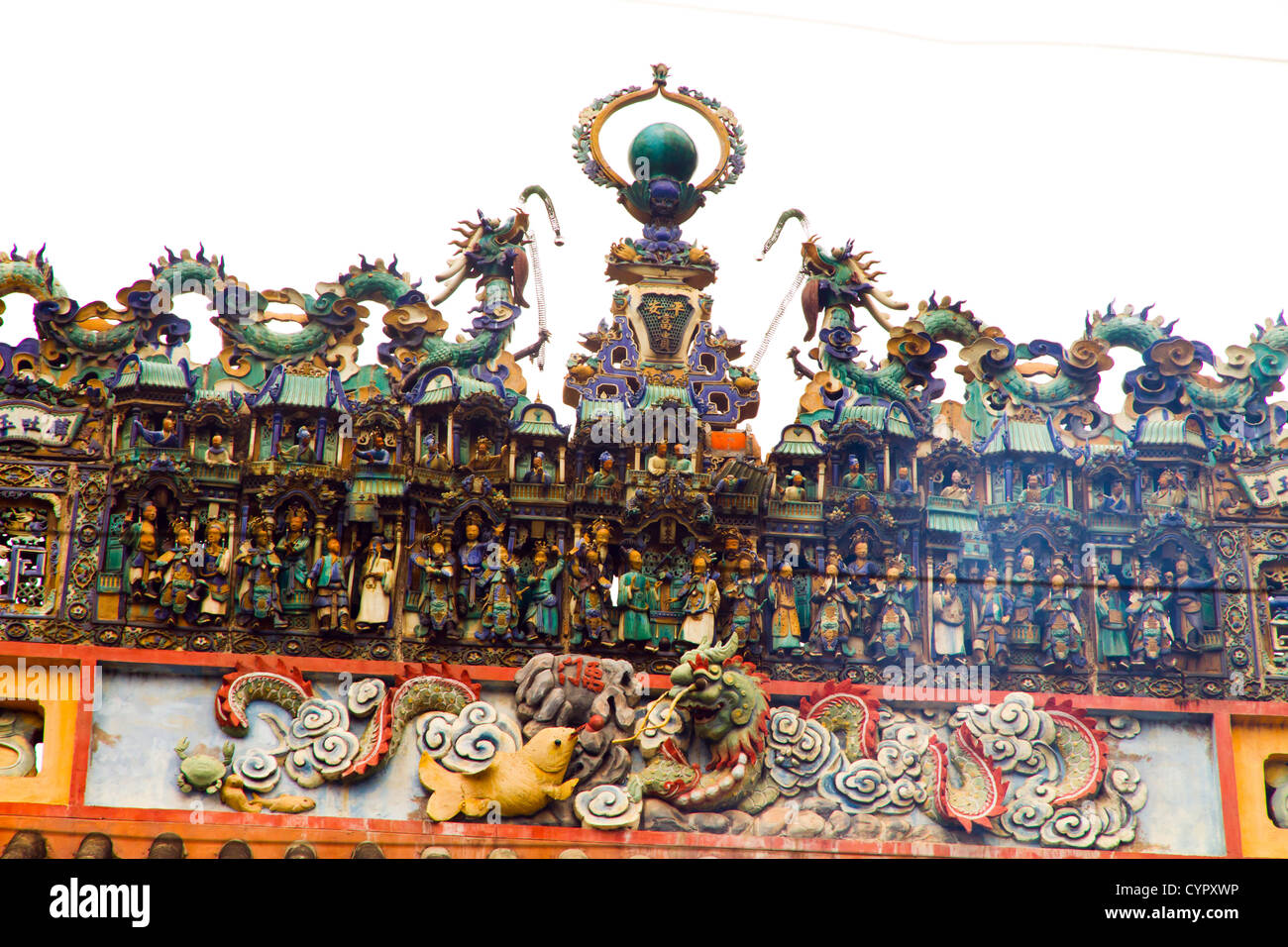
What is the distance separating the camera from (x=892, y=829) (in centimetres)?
1598

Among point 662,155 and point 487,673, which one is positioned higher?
point 662,155

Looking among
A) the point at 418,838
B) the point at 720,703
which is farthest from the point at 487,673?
the point at 720,703

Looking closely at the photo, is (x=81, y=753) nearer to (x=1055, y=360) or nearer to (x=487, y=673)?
(x=487, y=673)

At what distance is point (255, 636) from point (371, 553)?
1.04 m

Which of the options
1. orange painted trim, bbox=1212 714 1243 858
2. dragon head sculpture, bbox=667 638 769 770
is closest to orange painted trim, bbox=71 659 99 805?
dragon head sculpture, bbox=667 638 769 770

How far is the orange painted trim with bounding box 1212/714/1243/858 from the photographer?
53.0ft

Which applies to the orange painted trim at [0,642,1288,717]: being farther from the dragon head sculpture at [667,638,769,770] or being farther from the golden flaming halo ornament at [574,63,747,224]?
the golden flaming halo ornament at [574,63,747,224]

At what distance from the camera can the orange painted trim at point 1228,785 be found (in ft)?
53.0

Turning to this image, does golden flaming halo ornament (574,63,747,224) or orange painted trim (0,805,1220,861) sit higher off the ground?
golden flaming halo ornament (574,63,747,224)

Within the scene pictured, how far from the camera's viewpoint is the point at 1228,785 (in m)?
16.3

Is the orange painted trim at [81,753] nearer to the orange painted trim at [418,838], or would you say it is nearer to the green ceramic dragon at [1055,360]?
the orange painted trim at [418,838]

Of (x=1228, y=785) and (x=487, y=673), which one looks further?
(x=1228, y=785)

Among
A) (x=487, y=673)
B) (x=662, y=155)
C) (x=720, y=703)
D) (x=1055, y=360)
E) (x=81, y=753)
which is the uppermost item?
(x=662, y=155)
